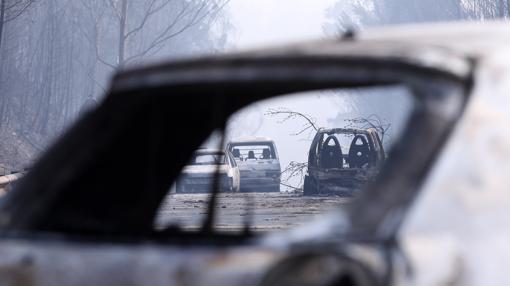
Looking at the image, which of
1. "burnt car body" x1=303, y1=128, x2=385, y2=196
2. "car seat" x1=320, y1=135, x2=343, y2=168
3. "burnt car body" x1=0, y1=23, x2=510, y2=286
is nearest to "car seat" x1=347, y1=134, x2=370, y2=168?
"burnt car body" x1=303, y1=128, x2=385, y2=196

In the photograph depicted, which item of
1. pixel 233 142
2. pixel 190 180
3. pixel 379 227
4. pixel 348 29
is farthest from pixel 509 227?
pixel 233 142

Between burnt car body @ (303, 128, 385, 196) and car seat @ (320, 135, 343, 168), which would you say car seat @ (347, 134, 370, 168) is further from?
car seat @ (320, 135, 343, 168)

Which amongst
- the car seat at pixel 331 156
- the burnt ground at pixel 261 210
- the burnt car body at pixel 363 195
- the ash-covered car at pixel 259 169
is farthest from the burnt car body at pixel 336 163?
the burnt car body at pixel 363 195

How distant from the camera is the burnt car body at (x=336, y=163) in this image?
22.8 meters

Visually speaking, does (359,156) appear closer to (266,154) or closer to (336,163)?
(336,163)

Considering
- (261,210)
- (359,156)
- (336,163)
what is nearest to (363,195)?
(261,210)

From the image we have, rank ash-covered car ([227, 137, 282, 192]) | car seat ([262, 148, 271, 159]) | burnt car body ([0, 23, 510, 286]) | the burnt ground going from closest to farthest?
burnt car body ([0, 23, 510, 286]), the burnt ground, ash-covered car ([227, 137, 282, 192]), car seat ([262, 148, 271, 159])

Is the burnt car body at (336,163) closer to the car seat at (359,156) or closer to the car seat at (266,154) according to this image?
the car seat at (359,156)

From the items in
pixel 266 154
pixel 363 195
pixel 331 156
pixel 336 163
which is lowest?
pixel 363 195

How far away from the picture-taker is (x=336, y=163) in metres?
24.0

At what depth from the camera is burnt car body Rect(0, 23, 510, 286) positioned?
6.57 ft

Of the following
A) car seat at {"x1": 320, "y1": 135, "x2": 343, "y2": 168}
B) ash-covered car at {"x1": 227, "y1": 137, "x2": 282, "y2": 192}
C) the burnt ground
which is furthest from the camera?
ash-covered car at {"x1": 227, "y1": 137, "x2": 282, "y2": 192}

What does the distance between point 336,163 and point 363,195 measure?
71.9ft

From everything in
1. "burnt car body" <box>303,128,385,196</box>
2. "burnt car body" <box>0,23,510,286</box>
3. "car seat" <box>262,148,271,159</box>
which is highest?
"car seat" <box>262,148,271,159</box>
